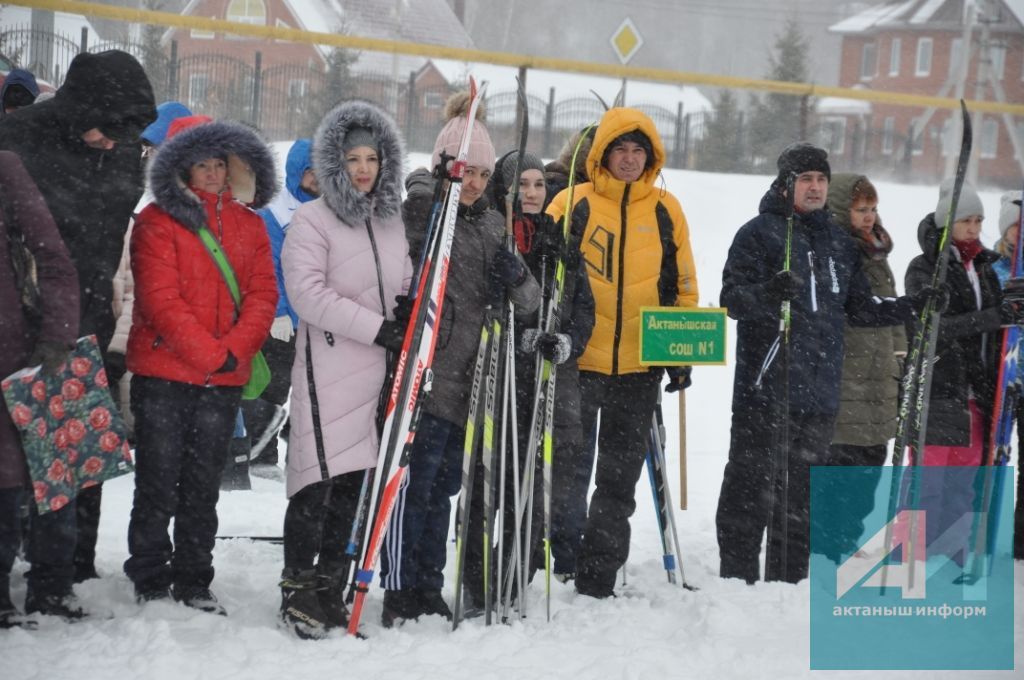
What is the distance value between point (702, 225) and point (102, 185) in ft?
38.2

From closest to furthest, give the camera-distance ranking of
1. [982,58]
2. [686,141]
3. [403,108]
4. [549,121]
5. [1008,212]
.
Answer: [1008,212] < [403,108] < [549,121] < [686,141] < [982,58]

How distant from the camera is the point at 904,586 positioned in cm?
473

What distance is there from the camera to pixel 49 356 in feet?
11.6

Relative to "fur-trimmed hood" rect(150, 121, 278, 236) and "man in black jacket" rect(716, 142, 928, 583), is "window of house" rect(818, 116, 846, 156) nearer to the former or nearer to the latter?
"man in black jacket" rect(716, 142, 928, 583)

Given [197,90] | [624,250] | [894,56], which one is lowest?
[624,250]

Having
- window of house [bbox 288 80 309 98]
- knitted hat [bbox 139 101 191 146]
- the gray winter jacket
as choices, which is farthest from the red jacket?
window of house [bbox 288 80 309 98]

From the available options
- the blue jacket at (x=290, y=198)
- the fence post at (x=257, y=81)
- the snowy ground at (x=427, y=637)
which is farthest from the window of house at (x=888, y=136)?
the blue jacket at (x=290, y=198)

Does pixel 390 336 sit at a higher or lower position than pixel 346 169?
lower

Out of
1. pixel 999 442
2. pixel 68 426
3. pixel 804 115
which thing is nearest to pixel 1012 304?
pixel 999 442

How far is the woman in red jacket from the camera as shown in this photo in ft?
12.6

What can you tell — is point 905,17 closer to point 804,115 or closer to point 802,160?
point 804,115

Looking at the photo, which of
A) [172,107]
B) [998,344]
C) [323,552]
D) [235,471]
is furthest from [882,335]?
[172,107]

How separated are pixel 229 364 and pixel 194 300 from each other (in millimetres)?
265

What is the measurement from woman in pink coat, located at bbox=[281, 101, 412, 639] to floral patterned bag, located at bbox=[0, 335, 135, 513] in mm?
628
